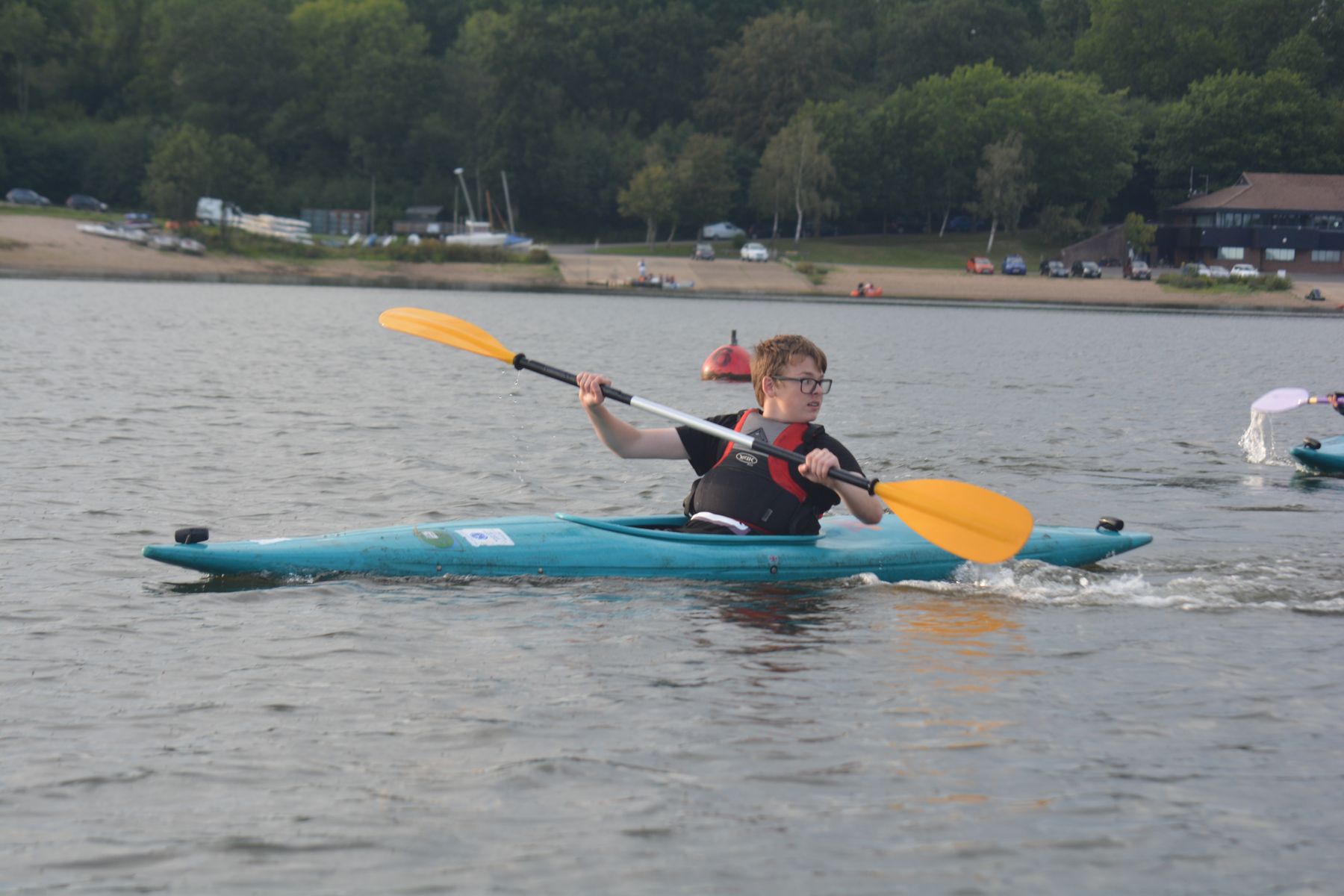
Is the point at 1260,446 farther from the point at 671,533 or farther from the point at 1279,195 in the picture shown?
the point at 1279,195

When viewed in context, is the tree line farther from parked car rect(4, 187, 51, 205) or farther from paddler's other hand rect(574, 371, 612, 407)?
paddler's other hand rect(574, 371, 612, 407)

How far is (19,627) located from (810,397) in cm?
407

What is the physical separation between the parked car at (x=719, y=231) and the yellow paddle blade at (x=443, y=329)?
66.3 metres

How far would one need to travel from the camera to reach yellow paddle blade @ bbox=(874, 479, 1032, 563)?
7.89 m

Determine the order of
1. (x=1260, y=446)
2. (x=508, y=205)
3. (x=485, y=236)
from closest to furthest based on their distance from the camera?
(x=1260, y=446) < (x=485, y=236) < (x=508, y=205)

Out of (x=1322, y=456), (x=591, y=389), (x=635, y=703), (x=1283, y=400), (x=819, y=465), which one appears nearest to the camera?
(x=635, y=703)

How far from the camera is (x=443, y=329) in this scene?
9812 millimetres

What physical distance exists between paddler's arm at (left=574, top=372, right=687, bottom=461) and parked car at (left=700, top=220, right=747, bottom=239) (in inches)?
2686

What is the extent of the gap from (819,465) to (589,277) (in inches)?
2126

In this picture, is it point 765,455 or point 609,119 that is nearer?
point 765,455

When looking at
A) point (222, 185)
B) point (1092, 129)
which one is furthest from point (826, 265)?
point (222, 185)

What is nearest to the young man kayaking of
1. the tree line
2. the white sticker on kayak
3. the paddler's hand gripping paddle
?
the white sticker on kayak

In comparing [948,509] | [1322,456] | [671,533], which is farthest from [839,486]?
[1322,456]

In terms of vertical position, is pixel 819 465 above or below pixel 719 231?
below
